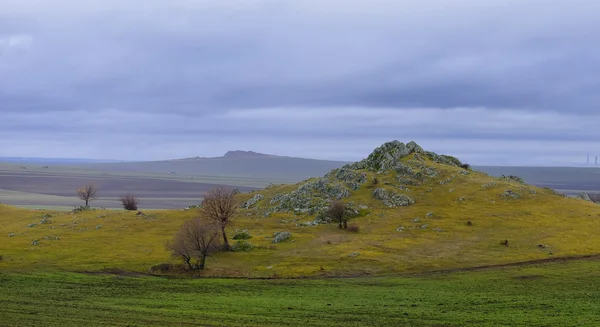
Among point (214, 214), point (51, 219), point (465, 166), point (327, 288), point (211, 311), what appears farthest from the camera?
point (465, 166)

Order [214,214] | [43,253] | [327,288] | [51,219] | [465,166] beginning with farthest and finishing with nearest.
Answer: [465,166]
[51,219]
[214,214]
[43,253]
[327,288]

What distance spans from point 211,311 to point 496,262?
177 feet

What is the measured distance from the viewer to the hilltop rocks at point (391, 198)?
14374 centimetres

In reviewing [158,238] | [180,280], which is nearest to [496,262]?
[180,280]

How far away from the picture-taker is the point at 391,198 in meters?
146

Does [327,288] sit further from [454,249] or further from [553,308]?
[454,249]

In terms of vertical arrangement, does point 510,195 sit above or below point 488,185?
below

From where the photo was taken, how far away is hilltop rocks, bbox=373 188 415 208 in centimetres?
14374

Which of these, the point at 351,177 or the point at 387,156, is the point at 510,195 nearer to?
→ the point at 387,156

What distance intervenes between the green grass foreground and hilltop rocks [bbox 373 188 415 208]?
54.6m

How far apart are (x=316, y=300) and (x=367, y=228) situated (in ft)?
192

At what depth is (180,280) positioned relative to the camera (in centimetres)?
8431

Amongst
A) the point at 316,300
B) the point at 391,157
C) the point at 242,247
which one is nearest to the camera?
the point at 316,300

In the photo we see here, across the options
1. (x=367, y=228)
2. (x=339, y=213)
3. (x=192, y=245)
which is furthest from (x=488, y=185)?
(x=192, y=245)
